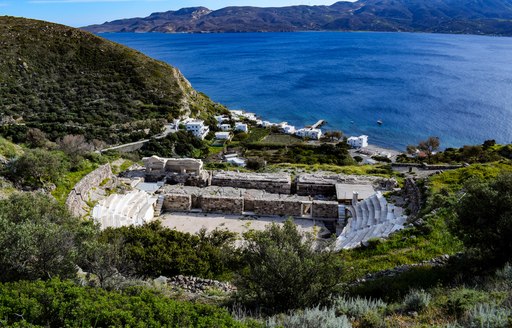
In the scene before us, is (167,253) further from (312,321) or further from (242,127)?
(242,127)

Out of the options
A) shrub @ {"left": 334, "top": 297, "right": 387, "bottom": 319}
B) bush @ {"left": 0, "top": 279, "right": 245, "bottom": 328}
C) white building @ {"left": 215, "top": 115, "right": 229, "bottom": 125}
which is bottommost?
white building @ {"left": 215, "top": 115, "right": 229, "bottom": 125}

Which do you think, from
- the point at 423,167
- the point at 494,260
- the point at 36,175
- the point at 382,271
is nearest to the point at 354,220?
the point at 382,271

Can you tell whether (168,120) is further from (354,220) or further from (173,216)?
(354,220)

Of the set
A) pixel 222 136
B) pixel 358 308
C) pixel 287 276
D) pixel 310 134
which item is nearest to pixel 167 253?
pixel 287 276

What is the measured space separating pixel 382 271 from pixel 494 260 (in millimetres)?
2829

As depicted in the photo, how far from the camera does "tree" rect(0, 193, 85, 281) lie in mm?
8375

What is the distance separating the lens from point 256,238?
9516 mm

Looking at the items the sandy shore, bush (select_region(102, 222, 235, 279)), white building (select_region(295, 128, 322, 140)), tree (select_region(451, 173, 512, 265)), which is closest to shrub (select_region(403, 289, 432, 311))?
tree (select_region(451, 173, 512, 265))

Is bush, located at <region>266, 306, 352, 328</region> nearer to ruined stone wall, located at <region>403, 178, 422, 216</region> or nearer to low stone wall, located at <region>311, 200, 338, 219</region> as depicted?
ruined stone wall, located at <region>403, 178, 422, 216</region>

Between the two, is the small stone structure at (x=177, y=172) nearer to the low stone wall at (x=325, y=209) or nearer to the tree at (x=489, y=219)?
the low stone wall at (x=325, y=209)

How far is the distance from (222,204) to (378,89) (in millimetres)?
84719

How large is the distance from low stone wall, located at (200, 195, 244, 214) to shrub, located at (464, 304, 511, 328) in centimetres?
1395

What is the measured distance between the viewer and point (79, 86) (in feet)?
186

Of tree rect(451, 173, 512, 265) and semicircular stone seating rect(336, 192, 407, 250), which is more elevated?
tree rect(451, 173, 512, 265)
